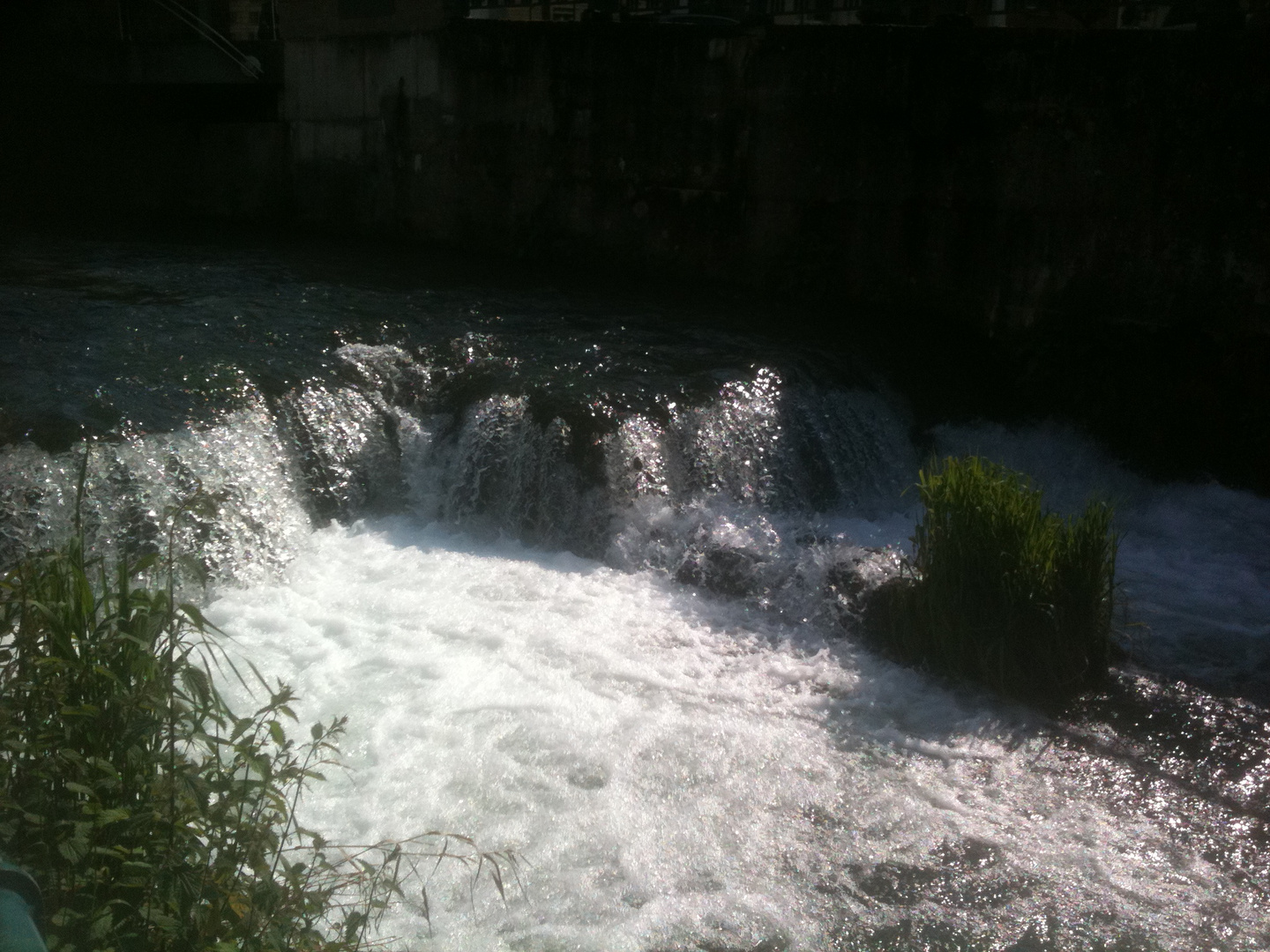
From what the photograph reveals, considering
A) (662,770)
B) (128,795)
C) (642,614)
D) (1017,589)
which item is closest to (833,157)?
(642,614)

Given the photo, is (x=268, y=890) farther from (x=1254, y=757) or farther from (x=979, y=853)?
(x=1254, y=757)

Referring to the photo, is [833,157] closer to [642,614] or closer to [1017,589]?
[642,614]

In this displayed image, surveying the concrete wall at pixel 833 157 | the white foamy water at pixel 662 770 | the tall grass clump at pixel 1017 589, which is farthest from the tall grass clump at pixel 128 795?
the concrete wall at pixel 833 157

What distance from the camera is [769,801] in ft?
14.6

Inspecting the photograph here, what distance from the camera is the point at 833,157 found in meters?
9.83

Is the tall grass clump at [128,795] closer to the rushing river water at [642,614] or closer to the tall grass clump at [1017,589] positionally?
the rushing river water at [642,614]

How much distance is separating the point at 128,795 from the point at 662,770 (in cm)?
245

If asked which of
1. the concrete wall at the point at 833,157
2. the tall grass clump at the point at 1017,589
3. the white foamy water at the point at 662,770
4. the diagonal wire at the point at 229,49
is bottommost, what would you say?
the white foamy water at the point at 662,770

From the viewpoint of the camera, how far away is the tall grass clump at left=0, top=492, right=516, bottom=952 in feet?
7.92

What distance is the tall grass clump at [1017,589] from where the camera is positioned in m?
5.27

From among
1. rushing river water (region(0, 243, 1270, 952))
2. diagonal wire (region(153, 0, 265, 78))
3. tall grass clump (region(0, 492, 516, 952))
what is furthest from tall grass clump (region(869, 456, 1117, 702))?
diagonal wire (region(153, 0, 265, 78))

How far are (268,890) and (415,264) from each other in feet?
30.5

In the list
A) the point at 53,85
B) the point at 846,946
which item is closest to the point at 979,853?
the point at 846,946

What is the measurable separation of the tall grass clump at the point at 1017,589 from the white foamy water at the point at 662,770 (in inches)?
9.7
